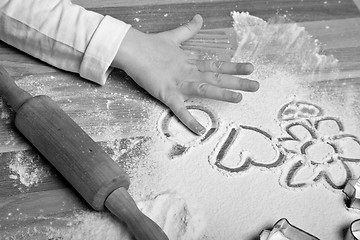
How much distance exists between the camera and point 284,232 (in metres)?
0.77

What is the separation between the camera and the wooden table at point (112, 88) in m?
0.79

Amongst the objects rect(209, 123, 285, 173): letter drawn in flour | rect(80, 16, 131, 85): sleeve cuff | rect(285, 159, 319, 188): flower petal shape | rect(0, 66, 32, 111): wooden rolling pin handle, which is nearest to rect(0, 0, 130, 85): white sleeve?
rect(80, 16, 131, 85): sleeve cuff

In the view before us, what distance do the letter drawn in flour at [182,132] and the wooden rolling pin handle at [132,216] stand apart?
123mm

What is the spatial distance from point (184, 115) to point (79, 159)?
191mm

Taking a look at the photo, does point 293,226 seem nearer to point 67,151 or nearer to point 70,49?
point 67,151

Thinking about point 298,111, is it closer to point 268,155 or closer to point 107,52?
point 268,155

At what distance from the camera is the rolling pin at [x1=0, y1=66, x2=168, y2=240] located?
744 millimetres

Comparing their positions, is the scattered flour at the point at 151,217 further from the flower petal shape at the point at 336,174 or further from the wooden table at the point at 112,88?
the flower petal shape at the point at 336,174

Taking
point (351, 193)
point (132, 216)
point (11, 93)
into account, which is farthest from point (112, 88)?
point (351, 193)

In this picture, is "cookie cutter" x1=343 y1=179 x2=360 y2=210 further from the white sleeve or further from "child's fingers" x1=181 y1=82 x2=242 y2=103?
the white sleeve

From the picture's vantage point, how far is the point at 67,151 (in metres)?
0.78

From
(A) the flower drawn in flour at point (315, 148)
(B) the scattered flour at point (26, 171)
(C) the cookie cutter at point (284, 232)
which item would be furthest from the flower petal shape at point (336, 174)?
(B) the scattered flour at point (26, 171)

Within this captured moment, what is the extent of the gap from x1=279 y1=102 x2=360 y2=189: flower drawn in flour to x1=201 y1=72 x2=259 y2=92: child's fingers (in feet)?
0.22

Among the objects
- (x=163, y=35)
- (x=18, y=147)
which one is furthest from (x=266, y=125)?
(x=18, y=147)
